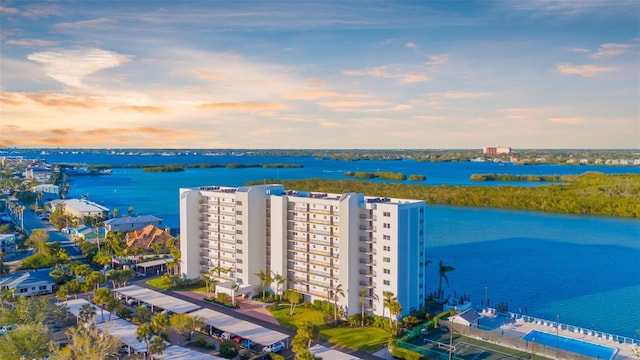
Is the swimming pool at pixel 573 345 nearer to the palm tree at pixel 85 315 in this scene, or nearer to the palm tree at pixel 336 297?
the palm tree at pixel 336 297

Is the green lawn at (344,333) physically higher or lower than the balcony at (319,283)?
lower

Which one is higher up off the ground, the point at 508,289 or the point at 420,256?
the point at 420,256

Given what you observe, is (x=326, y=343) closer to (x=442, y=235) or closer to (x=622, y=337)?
(x=622, y=337)

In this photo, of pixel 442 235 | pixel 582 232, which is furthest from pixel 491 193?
pixel 442 235

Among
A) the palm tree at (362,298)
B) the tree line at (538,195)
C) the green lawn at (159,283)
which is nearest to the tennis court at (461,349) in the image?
the palm tree at (362,298)

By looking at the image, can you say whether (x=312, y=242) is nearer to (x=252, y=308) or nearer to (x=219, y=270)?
(x=252, y=308)

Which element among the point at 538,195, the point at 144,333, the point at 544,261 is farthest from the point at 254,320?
the point at 538,195
